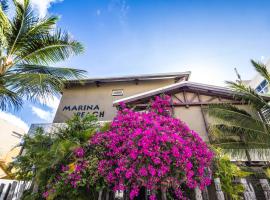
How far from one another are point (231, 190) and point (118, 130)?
363cm

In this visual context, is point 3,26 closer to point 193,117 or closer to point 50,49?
point 50,49

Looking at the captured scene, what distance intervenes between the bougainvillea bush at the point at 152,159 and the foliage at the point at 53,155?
0.88 meters

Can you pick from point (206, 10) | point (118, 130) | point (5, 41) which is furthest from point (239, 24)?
point (5, 41)

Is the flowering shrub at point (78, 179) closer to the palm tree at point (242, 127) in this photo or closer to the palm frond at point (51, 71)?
the palm frond at point (51, 71)

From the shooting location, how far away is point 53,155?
517cm

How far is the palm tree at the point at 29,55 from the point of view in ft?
19.6

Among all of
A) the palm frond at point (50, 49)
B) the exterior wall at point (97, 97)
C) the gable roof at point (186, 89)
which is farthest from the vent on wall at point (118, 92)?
the palm frond at point (50, 49)

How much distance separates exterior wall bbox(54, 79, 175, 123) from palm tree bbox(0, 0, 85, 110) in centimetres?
562

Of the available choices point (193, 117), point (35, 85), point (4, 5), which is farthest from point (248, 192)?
point (4, 5)

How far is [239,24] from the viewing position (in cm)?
851

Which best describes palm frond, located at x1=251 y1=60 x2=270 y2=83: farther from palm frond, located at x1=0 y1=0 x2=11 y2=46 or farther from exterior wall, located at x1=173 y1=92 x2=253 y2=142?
palm frond, located at x1=0 y1=0 x2=11 y2=46

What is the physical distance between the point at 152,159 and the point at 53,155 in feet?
10.9

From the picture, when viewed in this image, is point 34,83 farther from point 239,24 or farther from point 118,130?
point 239,24

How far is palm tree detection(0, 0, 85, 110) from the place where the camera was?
5.96 metres
